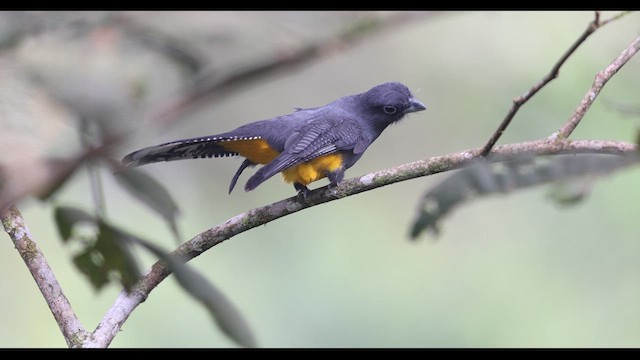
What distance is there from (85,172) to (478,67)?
5.95 metres

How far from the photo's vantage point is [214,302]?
850 millimetres

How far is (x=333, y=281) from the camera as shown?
234 inches

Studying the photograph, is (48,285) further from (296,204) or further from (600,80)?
(600,80)

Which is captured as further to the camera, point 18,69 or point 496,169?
point 496,169

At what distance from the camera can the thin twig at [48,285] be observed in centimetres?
213

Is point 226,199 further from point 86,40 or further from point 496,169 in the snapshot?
point 86,40

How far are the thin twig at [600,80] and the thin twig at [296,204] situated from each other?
3.4 inches

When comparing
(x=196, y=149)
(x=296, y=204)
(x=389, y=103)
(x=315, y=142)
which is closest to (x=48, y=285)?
(x=296, y=204)

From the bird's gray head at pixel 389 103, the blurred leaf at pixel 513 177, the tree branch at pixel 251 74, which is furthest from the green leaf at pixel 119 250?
the bird's gray head at pixel 389 103

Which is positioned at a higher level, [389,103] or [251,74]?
[389,103]

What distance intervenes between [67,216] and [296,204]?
5.49ft

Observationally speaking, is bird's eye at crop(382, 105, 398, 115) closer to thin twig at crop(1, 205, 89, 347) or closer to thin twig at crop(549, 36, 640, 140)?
thin twig at crop(549, 36, 640, 140)

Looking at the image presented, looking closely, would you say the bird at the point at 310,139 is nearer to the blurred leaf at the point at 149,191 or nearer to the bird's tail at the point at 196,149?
the bird's tail at the point at 196,149

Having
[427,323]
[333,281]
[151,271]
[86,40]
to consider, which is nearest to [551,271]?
[427,323]
